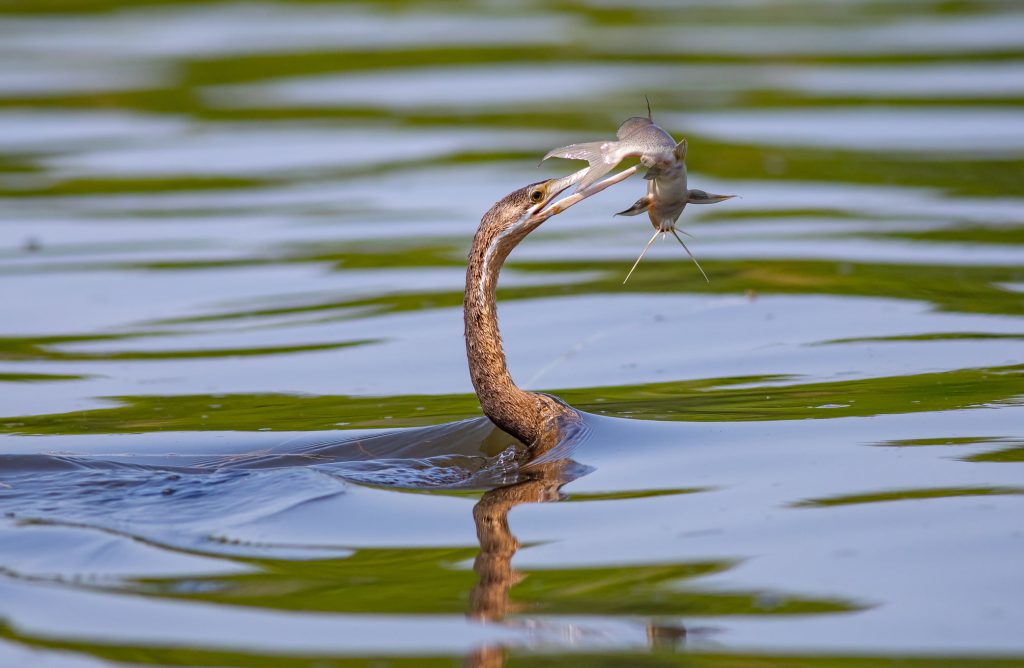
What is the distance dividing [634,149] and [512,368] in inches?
86.5

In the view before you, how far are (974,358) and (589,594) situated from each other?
11.9ft

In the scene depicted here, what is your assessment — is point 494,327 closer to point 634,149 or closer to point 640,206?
point 640,206

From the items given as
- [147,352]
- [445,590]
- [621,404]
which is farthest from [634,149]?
[147,352]

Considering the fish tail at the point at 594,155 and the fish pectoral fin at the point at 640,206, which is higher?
the fish tail at the point at 594,155

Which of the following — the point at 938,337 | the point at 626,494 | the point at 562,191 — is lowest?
the point at 626,494

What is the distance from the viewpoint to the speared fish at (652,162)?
20.6 ft

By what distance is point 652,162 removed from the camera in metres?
6.29

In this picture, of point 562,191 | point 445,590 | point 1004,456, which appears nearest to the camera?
point 445,590

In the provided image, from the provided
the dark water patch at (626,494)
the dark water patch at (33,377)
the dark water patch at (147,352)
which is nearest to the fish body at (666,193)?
the dark water patch at (626,494)

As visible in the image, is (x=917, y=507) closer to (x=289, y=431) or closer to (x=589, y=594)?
(x=589, y=594)

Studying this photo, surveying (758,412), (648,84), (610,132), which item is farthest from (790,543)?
(648,84)

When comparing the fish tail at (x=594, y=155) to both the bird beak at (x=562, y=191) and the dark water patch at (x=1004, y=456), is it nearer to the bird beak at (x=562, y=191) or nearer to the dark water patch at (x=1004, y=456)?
the bird beak at (x=562, y=191)

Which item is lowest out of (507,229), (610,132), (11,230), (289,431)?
(289,431)

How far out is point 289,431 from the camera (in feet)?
23.3
